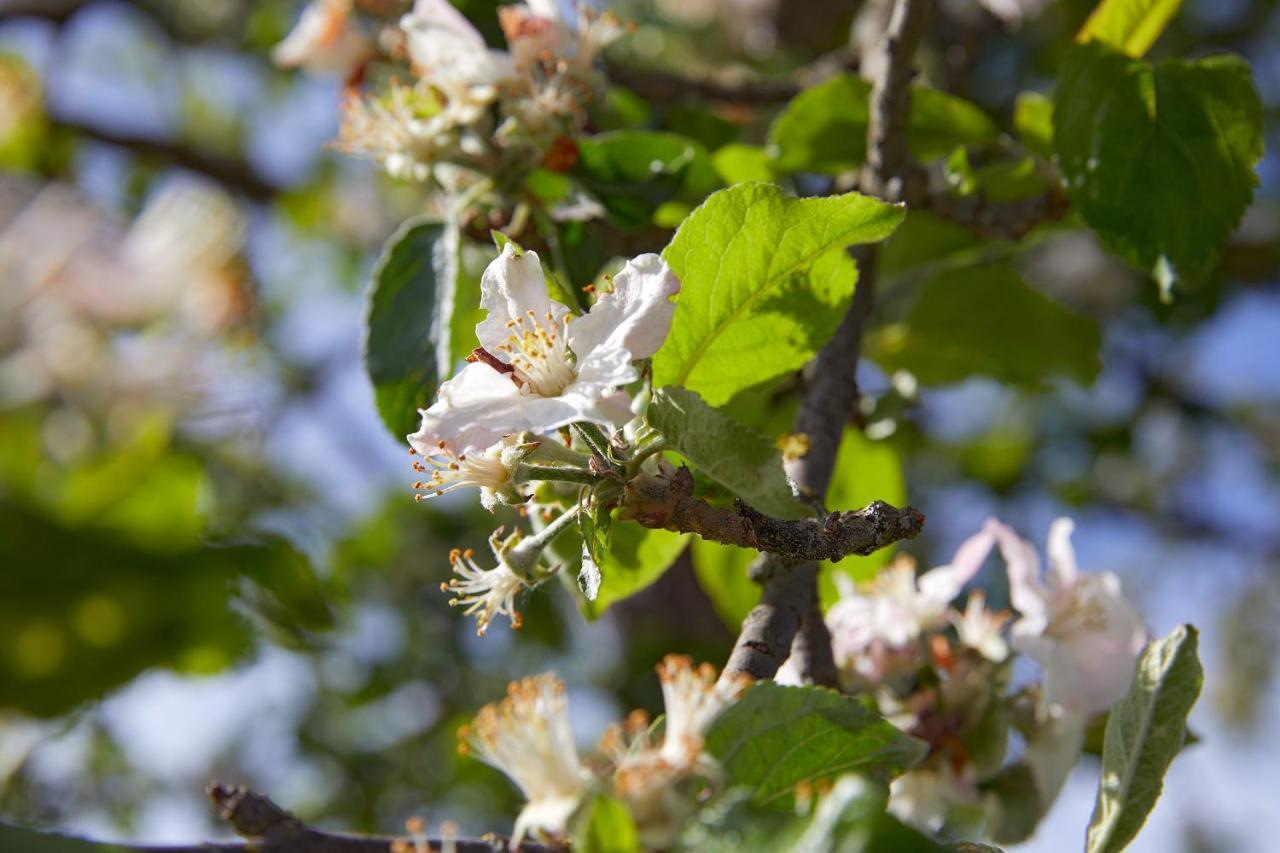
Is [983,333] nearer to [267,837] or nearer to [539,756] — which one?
[539,756]

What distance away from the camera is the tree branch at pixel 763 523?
35.1 inches

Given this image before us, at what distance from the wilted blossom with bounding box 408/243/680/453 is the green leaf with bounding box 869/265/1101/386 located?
0.87 meters

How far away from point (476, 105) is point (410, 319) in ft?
0.83

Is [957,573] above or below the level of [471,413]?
below

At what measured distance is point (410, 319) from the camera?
134 cm

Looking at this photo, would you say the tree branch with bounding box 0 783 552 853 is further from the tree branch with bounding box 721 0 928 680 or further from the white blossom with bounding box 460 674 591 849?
the tree branch with bounding box 721 0 928 680

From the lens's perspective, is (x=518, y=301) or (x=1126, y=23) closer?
(x=518, y=301)

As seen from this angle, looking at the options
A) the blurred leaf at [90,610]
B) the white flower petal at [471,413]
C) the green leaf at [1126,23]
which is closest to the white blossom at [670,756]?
the white flower petal at [471,413]

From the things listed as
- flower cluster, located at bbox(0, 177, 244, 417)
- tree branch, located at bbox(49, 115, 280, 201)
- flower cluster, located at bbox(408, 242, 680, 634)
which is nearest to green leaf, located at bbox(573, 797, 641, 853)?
flower cluster, located at bbox(408, 242, 680, 634)

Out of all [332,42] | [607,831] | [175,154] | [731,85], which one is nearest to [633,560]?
[607,831]

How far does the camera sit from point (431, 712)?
338 cm

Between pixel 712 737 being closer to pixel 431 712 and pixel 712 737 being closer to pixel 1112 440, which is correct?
pixel 431 712

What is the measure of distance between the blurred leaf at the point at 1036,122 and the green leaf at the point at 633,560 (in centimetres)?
68

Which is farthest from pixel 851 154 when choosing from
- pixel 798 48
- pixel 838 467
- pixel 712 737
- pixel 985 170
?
pixel 798 48
